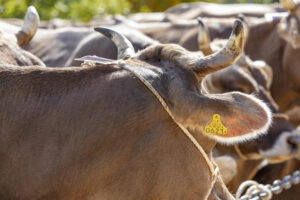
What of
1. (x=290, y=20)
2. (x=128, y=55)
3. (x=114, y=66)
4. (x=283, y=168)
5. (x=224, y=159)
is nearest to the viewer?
(x=114, y=66)

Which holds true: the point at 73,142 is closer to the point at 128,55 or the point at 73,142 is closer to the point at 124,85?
the point at 124,85

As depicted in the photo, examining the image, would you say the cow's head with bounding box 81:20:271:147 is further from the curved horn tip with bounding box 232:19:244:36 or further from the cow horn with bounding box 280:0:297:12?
the cow horn with bounding box 280:0:297:12

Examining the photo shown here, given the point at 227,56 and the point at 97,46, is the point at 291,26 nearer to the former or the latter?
the point at 97,46

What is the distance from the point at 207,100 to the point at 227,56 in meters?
0.23

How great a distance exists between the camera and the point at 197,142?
3062mm

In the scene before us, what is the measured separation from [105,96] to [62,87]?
0.63 ft

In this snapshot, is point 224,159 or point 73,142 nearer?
point 73,142

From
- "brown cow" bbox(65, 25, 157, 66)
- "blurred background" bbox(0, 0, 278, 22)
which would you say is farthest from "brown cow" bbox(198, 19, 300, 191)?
"blurred background" bbox(0, 0, 278, 22)

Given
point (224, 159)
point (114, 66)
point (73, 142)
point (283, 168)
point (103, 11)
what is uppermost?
point (114, 66)

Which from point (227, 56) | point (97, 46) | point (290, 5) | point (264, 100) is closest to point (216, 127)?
point (227, 56)

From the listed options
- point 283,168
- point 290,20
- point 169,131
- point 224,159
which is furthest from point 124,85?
point 290,20

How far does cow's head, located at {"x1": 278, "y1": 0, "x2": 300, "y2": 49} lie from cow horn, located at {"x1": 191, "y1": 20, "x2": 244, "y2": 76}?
19.8ft

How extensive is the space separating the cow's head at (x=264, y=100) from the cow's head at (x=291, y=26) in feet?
7.83

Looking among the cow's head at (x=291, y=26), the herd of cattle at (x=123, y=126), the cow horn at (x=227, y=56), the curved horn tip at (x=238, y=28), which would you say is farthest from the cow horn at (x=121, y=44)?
the cow's head at (x=291, y=26)
